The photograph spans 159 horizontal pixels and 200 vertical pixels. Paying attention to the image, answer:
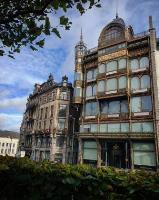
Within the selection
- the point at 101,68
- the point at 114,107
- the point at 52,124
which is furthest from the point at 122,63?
the point at 52,124

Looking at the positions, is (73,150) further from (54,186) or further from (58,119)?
(54,186)

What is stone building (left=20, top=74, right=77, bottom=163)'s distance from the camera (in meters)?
44.2

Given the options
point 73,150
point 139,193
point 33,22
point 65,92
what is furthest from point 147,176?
point 65,92

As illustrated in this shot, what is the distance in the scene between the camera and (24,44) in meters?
6.98

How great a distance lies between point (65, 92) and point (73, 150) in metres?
12.5

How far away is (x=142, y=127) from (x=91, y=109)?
9427mm

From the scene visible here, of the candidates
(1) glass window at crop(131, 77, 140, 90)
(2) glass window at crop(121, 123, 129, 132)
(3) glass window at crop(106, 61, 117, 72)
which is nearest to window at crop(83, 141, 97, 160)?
(2) glass window at crop(121, 123, 129, 132)

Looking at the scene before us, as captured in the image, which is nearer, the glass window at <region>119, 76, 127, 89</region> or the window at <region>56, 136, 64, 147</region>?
the glass window at <region>119, 76, 127, 89</region>

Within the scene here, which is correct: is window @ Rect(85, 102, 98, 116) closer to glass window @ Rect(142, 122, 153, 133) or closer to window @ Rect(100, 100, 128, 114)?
window @ Rect(100, 100, 128, 114)

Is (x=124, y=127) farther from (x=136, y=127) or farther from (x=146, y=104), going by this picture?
(x=146, y=104)

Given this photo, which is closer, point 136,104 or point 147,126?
point 147,126

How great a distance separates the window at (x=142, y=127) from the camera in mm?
28781

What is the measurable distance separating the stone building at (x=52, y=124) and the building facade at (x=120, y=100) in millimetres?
8845

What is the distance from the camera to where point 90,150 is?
3438 centimetres
